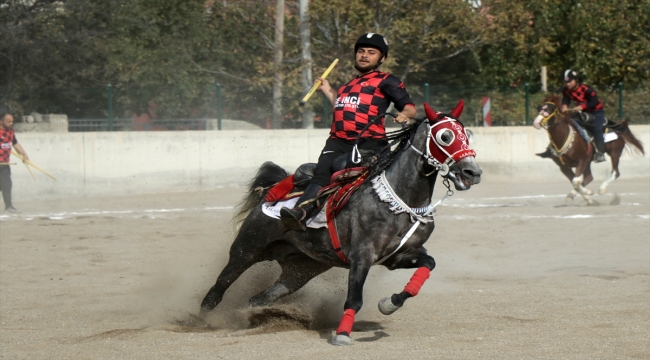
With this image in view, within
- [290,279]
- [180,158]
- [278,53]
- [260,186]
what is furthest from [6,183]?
[290,279]

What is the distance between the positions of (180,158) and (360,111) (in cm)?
1231

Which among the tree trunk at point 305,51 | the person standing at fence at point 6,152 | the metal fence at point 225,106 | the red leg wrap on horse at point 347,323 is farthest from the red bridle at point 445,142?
the tree trunk at point 305,51

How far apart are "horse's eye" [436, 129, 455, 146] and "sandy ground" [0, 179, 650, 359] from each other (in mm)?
1353

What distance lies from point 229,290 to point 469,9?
688 inches

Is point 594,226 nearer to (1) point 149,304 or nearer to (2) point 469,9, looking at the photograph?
(1) point 149,304

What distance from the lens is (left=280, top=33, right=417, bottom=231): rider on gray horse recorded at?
21.8ft

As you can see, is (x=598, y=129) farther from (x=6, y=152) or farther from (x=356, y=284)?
(x=356, y=284)

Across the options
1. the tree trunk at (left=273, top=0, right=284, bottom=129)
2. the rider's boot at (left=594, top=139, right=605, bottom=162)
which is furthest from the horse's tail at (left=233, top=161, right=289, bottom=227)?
the tree trunk at (left=273, top=0, right=284, bottom=129)

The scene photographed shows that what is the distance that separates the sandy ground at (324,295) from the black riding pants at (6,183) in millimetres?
1093

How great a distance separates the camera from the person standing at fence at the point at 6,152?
15.8 meters

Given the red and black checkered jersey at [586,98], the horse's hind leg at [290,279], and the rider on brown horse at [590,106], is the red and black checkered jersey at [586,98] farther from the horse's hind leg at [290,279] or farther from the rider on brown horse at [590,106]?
the horse's hind leg at [290,279]

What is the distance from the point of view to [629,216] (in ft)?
46.5

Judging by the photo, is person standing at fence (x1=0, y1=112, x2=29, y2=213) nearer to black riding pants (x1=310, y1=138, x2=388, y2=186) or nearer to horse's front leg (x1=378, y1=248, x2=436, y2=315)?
black riding pants (x1=310, y1=138, x2=388, y2=186)

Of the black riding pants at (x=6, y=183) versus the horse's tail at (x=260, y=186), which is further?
the black riding pants at (x=6, y=183)
